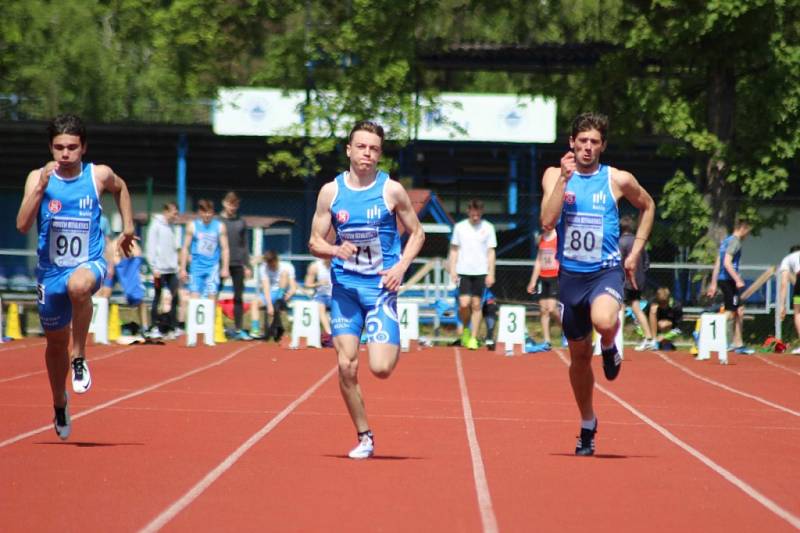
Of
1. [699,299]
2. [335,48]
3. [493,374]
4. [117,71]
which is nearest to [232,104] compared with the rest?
[335,48]

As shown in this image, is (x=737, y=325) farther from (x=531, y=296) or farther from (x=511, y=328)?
(x=531, y=296)

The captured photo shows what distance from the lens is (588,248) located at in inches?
356

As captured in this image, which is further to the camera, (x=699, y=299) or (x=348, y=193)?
(x=699, y=299)

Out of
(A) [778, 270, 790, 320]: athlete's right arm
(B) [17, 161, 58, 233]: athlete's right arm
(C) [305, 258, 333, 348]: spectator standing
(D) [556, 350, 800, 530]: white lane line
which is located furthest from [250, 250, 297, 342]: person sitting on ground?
(B) [17, 161, 58, 233]: athlete's right arm

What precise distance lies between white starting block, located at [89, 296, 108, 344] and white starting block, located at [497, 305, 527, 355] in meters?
5.44

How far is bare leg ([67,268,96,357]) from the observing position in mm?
9000

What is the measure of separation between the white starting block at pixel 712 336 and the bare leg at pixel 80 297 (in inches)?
476

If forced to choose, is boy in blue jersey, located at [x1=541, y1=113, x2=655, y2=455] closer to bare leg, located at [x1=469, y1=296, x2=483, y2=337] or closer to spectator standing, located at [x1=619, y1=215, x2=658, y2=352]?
spectator standing, located at [x1=619, y1=215, x2=658, y2=352]

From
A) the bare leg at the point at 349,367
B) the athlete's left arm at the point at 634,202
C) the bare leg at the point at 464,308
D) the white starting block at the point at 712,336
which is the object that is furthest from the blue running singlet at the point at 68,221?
the white starting block at the point at 712,336

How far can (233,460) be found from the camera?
8703mm

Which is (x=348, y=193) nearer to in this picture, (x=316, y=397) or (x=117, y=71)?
(x=316, y=397)

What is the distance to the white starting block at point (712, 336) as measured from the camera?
64.8ft

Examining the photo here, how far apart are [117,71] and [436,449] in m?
42.7

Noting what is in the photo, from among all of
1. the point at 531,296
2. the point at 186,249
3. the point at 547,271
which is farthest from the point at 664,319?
the point at 186,249
